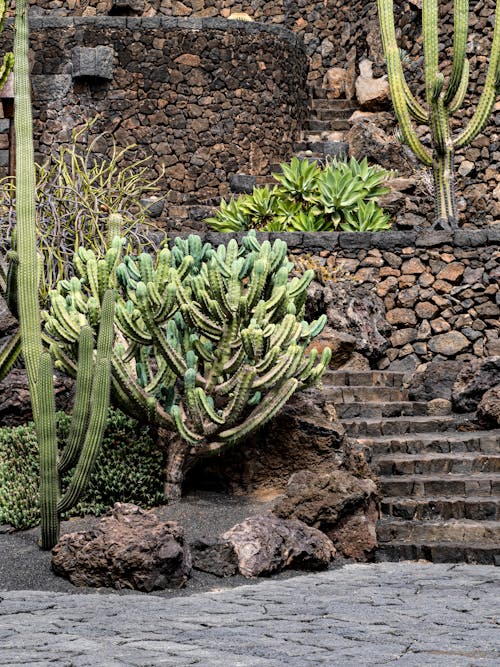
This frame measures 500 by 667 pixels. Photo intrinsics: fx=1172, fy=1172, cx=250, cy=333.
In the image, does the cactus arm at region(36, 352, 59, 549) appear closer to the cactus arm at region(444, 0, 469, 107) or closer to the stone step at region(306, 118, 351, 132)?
the cactus arm at region(444, 0, 469, 107)

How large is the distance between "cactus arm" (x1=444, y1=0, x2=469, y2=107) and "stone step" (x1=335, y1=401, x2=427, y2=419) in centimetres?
389

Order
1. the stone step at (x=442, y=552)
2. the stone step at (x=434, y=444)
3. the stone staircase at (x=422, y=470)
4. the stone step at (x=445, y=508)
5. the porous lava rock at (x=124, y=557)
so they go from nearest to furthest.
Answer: the porous lava rock at (x=124, y=557), the stone step at (x=442, y=552), the stone staircase at (x=422, y=470), the stone step at (x=445, y=508), the stone step at (x=434, y=444)

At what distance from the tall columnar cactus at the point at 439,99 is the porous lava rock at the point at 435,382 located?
7.44 ft

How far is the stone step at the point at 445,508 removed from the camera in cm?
831

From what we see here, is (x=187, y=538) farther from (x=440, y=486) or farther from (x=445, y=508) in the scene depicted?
(x=440, y=486)

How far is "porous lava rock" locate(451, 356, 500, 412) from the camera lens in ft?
33.2

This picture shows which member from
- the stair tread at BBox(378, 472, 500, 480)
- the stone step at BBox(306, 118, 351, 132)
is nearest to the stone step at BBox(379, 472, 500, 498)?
the stair tread at BBox(378, 472, 500, 480)

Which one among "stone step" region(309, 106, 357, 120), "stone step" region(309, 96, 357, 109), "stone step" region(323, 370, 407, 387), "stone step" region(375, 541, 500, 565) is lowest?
"stone step" region(375, 541, 500, 565)

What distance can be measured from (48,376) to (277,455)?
233 centimetres

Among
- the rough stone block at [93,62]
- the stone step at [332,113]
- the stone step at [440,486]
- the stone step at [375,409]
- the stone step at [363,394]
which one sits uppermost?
the rough stone block at [93,62]

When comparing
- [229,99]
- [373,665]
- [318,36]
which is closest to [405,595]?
[373,665]

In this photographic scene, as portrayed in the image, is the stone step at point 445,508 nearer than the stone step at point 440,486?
Yes

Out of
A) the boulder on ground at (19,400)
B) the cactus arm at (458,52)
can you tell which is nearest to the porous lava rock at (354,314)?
the cactus arm at (458,52)

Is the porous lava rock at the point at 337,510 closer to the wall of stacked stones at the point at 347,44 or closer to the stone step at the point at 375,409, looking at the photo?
the stone step at the point at 375,409
